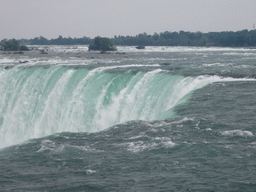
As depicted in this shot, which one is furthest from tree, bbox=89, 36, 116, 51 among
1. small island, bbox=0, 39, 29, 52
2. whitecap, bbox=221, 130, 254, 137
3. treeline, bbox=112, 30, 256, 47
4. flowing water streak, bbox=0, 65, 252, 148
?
whitecap, bbox=221, 130, 254, 137

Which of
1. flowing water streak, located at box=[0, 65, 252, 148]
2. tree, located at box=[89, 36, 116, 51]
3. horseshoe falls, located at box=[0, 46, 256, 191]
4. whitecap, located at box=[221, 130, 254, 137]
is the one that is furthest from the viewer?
tree, located at box=[89, 36, 116, 51]

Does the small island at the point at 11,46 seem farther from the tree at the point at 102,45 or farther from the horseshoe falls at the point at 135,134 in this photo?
the horseshoe falls at the point at 135,134

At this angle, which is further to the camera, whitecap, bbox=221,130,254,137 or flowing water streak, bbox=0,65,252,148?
flowing water streak, bbox=0,65,252,148

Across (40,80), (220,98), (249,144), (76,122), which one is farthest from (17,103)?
(249,144)

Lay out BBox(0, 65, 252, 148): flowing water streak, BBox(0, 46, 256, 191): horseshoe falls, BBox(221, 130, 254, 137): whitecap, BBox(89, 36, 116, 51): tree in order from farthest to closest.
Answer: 1. BBox(89, 36, 116, 51): tree
2. BBox(0, 65, 252, 148): flowing water streak
3. BBox(221, 130, 254, 137): whitecap
4. BBox(0, 46, 256, 191): horseshoe falls

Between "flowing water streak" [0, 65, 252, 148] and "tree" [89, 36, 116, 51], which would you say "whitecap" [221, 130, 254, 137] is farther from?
"tree" [89, 36, 116, 51]

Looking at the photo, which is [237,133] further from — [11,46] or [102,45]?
[11,46]
